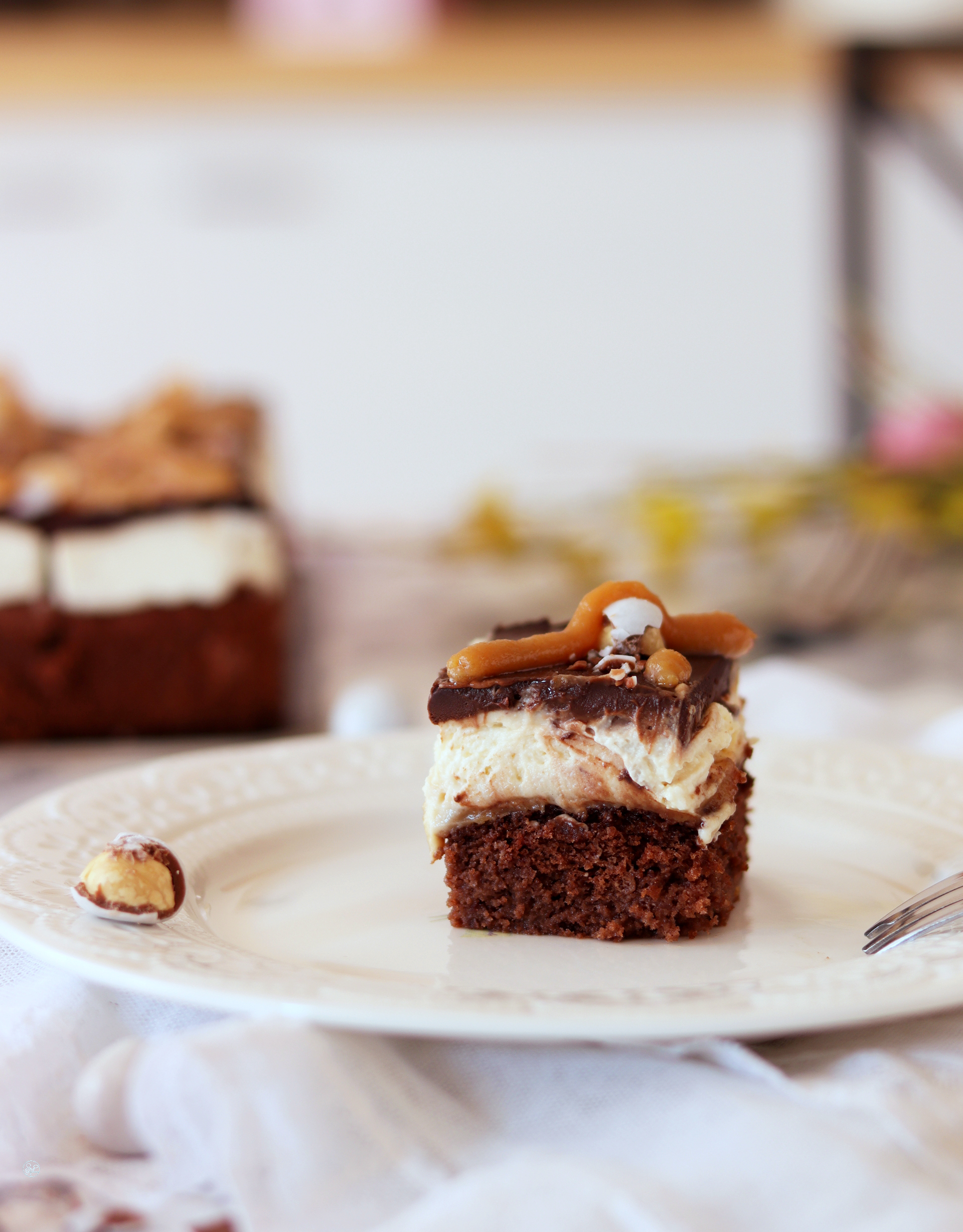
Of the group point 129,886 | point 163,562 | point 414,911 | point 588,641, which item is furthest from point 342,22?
point 129,886

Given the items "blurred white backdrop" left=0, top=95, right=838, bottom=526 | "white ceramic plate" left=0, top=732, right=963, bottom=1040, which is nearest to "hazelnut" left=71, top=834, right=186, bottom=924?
"white ceramic plate" left=0, top=732, right=963, bottom=1040

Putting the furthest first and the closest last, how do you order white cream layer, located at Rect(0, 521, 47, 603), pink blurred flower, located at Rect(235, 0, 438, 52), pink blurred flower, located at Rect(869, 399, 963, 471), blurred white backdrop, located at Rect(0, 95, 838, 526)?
blurred white backdrop, located at Rect(0, 95, 838, 526) < pink blurred flower, located at Rect(235, 0, 438, 52) < pink blurred flower, located at Rect(869, 399, 963, 471) < white cream layer, located at Rect(0, 521, 47, 603)

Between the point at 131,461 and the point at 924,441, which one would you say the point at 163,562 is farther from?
the point at 924,441

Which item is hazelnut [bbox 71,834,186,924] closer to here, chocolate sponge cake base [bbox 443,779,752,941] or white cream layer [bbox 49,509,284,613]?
chocolate sponge cake base [bbox 443,779,752,941]

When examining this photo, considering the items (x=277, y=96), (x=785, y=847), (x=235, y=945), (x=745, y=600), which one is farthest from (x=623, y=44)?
(x=235, y=945)

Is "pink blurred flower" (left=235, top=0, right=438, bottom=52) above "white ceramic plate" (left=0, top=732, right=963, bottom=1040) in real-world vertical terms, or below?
above

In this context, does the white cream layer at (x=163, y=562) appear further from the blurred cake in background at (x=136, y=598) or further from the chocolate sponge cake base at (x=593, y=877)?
the chocolate sponge cake base at (x=593, y=877)

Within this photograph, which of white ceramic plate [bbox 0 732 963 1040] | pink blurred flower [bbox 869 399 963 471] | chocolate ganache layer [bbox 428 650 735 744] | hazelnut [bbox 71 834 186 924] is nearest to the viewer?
white ceramic plate [bbox 0 732 963 1040]
